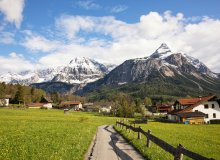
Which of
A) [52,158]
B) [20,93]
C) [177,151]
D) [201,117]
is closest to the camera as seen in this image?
[177,151]

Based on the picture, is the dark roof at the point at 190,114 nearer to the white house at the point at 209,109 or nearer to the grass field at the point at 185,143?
the white house at the point at 209,109

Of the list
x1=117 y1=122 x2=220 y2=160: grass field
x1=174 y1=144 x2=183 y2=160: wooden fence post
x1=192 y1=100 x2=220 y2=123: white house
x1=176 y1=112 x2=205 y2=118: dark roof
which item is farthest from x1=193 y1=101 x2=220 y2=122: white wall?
x1=174 y1=144 x2=183 y2=160: wooden fence post

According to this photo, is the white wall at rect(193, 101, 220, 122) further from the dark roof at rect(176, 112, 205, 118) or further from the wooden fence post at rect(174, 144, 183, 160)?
the wooden fence post at rect(174, 144, 183, 160)

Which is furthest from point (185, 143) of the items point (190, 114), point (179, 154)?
point (190, 114)

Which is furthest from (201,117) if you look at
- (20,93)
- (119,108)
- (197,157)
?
(20,93)

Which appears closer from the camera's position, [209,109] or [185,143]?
[185,143]

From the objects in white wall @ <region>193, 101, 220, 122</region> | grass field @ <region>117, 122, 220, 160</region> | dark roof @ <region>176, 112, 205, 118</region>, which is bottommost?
Answer: grass field @ <region>117, 122, 220, 160</region>

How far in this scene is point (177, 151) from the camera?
624 inches

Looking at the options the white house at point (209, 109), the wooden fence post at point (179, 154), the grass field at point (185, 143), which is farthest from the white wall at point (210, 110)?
the wooden fence post at point (179, 154)

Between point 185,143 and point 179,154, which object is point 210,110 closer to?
point 185,143

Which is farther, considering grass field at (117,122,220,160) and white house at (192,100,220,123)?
white house at (192,100,220,123)

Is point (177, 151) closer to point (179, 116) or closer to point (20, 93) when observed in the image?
point (179, 116)

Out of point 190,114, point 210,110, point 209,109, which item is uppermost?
point 209,109

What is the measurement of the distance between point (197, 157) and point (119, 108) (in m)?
129
